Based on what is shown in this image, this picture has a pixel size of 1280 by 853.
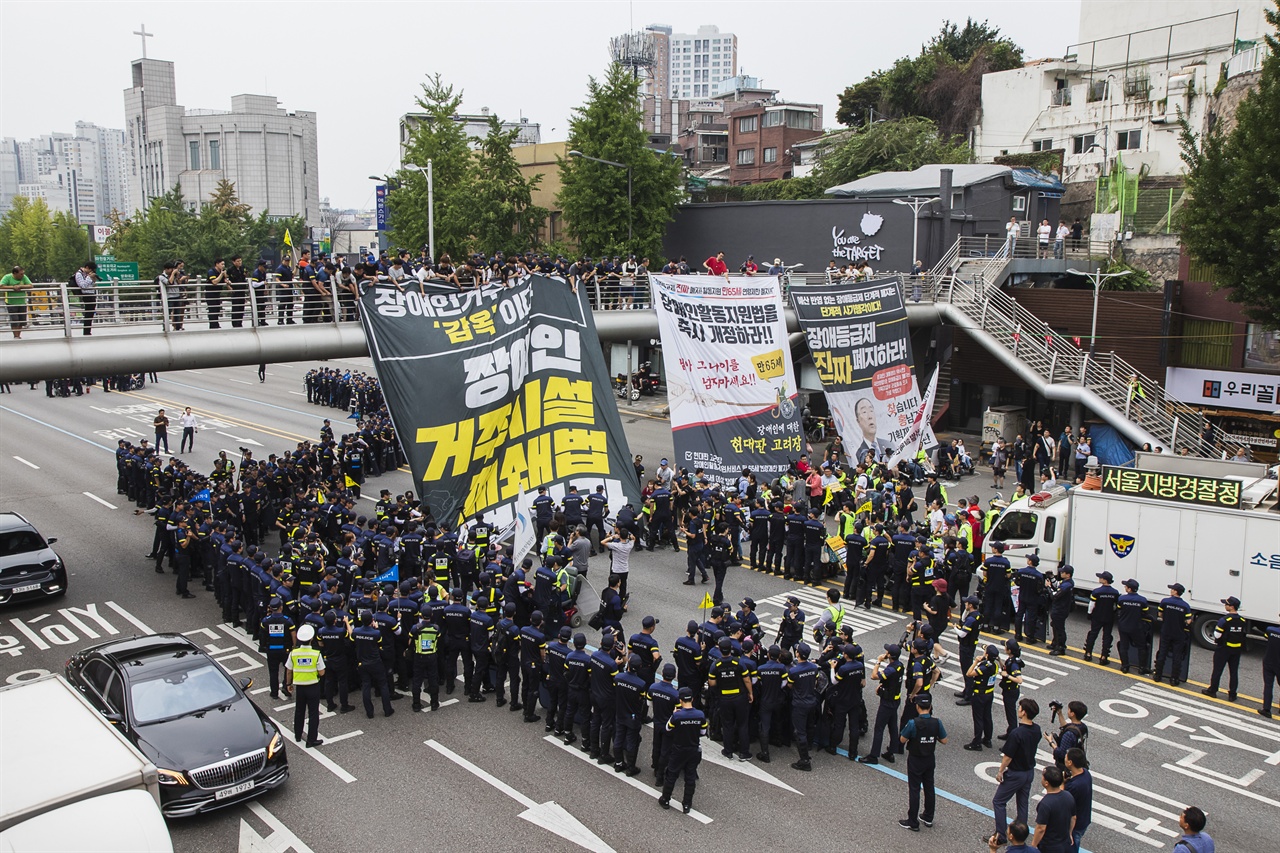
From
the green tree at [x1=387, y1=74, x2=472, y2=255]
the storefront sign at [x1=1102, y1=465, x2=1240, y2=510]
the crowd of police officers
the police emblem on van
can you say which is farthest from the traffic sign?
the police emblem on van

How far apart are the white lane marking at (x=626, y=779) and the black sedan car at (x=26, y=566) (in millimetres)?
11678

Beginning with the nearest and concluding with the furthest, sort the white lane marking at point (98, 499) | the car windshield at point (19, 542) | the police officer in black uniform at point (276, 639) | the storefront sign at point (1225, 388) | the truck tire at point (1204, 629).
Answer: the police officer in black uniform at point (276, 639) < the truck tire at point (1204, 629) < the car windshield at point (19, 542) < the white lane marking at point (98, 499) < the storefront sign at point (1225, 388)

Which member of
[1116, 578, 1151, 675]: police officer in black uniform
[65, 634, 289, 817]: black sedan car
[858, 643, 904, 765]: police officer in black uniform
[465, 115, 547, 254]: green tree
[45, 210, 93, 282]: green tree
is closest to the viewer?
[65, 634, 289, 817]: black sedan car

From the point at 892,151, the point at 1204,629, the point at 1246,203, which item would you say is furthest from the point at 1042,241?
the point at 1204,629

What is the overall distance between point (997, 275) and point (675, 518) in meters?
18.6

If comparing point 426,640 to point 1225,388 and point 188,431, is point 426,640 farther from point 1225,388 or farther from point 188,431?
point 1225,388

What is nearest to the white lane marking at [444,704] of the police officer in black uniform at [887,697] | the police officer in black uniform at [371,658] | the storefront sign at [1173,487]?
the police officer in black uniform at [371,658]

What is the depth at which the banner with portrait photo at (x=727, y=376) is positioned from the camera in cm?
2531

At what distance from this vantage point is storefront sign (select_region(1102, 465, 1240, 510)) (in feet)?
54.5

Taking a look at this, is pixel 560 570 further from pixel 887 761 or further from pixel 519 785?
pixel 887 761

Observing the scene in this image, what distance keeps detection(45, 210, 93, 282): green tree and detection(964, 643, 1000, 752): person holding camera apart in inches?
4215

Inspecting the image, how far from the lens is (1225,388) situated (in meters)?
30.0

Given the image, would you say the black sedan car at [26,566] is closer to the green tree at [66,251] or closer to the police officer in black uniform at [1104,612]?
the police officer in black uniform at [1104,612]

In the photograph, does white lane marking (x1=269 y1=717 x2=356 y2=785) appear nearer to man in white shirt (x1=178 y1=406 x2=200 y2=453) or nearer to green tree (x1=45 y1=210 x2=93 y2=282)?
man in white shirt (x1=178 y1=406 x2=200 y2=453)
